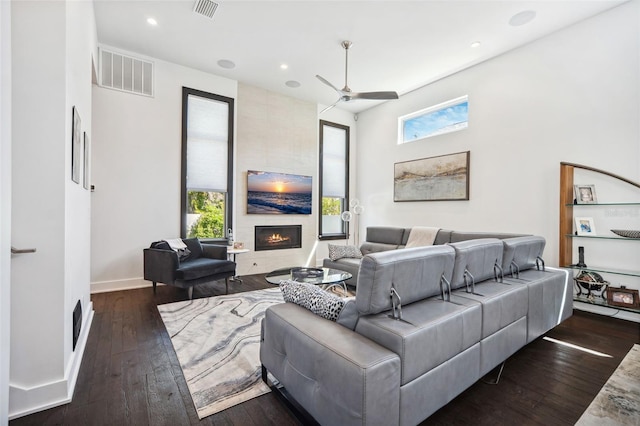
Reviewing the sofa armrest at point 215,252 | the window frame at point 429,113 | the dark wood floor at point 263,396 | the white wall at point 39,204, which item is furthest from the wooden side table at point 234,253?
the window frame at point 429,113

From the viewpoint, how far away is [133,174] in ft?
14.7

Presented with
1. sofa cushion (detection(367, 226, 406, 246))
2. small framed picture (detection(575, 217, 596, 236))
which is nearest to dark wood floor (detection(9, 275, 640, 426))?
small framed picture (detection(575, 217, 596, 236))

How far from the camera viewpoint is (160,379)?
2105 mm

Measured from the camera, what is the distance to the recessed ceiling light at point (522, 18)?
3.54 m

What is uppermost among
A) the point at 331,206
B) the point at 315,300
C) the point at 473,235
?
the point at 331,206

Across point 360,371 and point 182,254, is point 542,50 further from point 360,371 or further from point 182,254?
point 182,254

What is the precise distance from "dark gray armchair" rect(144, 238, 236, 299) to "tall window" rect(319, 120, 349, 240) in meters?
2.75

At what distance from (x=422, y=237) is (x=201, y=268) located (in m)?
3.37

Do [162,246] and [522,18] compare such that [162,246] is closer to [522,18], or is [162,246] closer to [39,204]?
[39,204]

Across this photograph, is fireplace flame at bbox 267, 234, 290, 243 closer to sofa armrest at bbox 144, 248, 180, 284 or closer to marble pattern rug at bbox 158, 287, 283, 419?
marble pattern rug at bbox 158, 287, 283, 419

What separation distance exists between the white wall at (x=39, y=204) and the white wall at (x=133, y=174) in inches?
111

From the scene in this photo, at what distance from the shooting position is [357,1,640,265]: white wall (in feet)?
11.1

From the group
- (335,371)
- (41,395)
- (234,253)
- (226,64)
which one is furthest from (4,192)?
(226,64)

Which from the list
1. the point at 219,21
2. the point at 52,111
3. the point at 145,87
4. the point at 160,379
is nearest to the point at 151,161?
the point at 145,87
